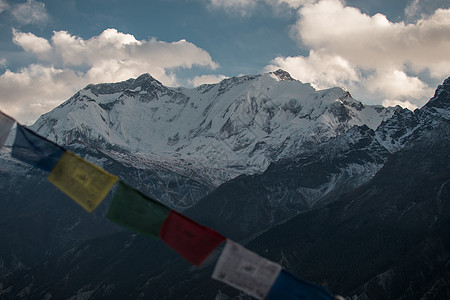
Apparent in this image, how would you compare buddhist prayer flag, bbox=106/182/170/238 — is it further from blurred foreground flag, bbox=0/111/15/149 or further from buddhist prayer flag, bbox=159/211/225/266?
blurred foreground flag, bbox=0/111/15/149

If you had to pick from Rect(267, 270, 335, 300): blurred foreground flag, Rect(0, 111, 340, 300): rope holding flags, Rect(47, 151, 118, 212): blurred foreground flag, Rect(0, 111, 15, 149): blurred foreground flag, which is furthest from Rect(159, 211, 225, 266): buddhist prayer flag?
Rect(0, 111, 15, 149): blurred foreground flag

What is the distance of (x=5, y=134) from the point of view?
30.3 meters

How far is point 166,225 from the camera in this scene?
2634 cm

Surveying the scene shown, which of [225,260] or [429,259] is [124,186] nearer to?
[225,260]

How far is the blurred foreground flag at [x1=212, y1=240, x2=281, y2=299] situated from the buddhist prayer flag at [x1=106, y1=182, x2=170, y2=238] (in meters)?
3.32

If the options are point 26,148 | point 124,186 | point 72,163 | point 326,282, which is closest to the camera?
point 124,186

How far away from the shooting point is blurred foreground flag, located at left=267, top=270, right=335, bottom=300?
78.9ft

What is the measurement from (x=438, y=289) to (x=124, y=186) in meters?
140

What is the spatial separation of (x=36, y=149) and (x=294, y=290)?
14.4 m

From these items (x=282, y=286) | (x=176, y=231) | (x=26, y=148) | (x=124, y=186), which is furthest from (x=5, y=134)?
(x=282, y=286)

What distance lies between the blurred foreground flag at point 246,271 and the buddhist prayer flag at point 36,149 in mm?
9742

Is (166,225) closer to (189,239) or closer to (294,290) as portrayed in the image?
(189,239)

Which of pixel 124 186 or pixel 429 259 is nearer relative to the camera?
pixel 124 186

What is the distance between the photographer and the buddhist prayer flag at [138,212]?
26.3 metres
